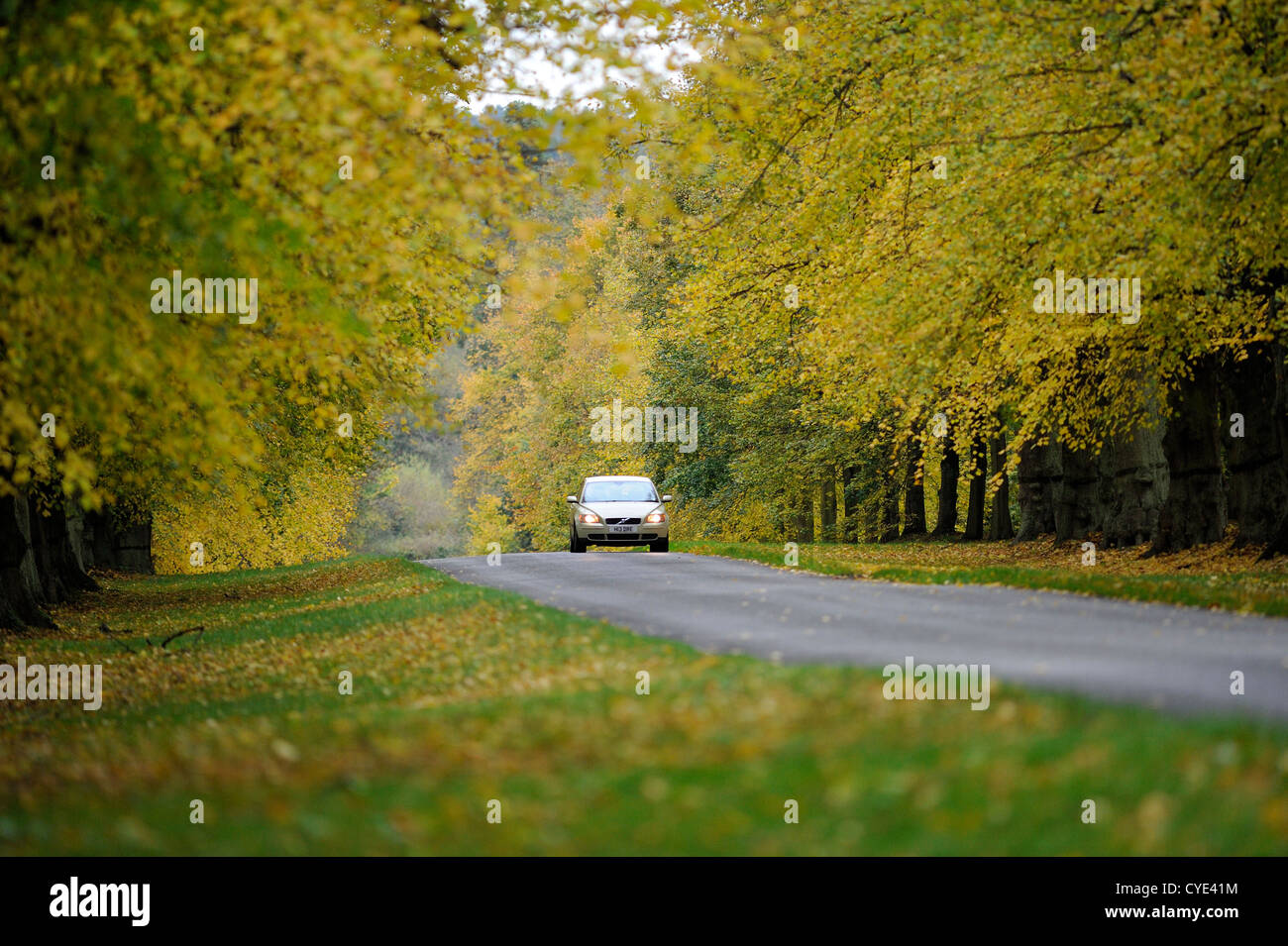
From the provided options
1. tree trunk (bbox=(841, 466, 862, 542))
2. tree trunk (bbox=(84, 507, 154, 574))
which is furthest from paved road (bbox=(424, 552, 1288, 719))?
tree trunk (bbox=(84, 507, 154, 574))

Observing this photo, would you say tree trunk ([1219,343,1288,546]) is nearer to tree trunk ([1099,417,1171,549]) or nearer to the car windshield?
tree trunk ([1099,417,1171,549])

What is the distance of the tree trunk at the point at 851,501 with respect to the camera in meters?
42.3

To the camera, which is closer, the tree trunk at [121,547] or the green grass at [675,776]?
the green grass at [675,776]

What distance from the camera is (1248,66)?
551 inches

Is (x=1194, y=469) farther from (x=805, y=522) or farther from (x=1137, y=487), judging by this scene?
(x=805, y=522)

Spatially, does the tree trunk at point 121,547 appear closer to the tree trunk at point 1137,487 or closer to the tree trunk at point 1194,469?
the tree trunk at point 1137,487

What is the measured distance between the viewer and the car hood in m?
29.9

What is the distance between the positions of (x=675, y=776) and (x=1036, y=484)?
29.8 meters

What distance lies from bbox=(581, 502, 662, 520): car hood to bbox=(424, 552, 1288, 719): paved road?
7914 mm

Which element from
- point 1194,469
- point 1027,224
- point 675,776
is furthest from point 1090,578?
point 675,776

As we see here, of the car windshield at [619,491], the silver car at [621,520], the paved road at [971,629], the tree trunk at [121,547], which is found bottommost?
the tree trunk at [121,547]

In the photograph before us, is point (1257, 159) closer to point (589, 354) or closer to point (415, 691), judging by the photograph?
point (415, 691)

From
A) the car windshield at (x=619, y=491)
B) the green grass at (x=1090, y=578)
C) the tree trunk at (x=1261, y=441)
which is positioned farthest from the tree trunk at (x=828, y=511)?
the tree trunk at (x=1261, y=441)

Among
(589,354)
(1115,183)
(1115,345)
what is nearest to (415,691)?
(1115,183)
